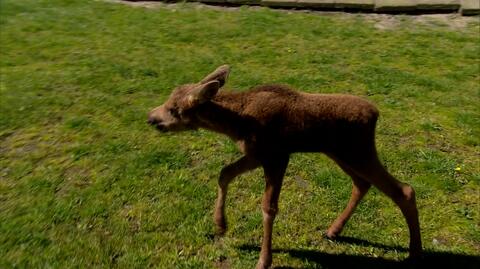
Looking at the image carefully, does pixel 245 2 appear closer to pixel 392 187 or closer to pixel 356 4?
pixel 356 4

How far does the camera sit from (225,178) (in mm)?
5145

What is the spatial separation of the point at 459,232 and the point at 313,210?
1562 millimetres

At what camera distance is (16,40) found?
1016 cm

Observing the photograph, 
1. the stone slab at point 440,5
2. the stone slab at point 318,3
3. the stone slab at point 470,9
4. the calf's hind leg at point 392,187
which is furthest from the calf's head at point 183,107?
the stone slab at point 470,9

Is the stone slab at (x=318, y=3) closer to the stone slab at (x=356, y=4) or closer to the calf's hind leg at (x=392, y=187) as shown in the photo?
the stone slab at (x=356, y=4)

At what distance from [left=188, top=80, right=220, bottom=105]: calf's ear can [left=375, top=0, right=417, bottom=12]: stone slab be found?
8120 millimetres

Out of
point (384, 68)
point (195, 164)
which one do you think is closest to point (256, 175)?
point (195, 164)

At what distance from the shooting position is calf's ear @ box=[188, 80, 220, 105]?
14.2ft

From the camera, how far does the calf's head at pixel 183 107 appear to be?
4.47 meters

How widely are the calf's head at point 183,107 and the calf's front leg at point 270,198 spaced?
0.82m

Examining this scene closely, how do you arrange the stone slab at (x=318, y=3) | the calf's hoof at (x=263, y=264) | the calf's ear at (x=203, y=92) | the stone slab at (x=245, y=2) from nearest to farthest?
the calf's ear at (x=203, y=92) < the calf's hoof at (x=263, y=264) < the stone slab at (x=318, y=3) < the stone slab at (x=245, y=2)

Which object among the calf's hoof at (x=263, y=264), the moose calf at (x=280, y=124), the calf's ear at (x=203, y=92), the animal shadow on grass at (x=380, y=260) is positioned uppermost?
the calf's ear at (x=203, y=92)

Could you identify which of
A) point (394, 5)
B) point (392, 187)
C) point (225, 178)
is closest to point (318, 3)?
point (394, 5)

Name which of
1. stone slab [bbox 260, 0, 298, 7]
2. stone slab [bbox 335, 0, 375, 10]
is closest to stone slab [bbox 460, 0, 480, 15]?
stone slab [bbox 335, 0, 375, 10]
